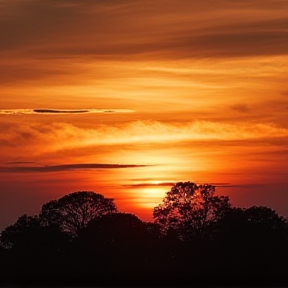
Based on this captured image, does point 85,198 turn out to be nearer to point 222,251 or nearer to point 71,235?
point 71,235

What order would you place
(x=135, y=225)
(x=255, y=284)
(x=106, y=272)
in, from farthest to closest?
(x=135, y=225), (x=106, y=272), (x=255, y=284)

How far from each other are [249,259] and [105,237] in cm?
2004

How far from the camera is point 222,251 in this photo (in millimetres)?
180625

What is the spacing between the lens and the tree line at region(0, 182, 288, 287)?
172875mm

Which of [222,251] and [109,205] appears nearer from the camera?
[222,251]

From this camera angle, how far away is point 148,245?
184 meters

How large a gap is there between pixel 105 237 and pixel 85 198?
38.5ft

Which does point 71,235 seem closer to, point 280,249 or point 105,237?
point 105,237

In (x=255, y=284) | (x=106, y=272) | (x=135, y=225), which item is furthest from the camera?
(x=135, y=225)

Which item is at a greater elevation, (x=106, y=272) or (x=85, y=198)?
(x=85, y=198)

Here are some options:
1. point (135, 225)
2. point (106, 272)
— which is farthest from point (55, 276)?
point (135, 225)

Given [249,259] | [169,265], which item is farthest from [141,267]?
[249,259]

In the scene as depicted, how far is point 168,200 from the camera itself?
194 m

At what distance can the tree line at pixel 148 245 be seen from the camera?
173m
